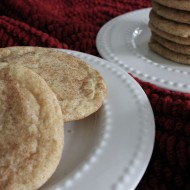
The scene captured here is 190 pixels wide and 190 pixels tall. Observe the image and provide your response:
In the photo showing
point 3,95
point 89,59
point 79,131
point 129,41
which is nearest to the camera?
point 3,95

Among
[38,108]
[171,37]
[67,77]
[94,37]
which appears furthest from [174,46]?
[38,108]

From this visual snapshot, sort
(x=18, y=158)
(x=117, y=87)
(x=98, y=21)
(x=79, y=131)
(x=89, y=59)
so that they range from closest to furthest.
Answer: (x=18, y=158) < (x=79, y=131) < (x=117, y=87) < (x=89, y=59) < (x=98, y=21)

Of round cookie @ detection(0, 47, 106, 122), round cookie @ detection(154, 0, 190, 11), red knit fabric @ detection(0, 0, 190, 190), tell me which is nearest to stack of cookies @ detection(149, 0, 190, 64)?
round cookie @ detection(154, 0, 190, 11)

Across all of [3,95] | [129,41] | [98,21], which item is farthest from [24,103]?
[98,21]

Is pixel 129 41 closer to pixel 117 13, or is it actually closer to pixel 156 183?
pixel 117 13

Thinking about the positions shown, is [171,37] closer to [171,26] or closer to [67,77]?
[171,26]

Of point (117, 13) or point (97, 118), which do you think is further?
point (117, 13)

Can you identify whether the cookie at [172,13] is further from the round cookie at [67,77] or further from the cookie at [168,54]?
the round cookie at [67,77]
